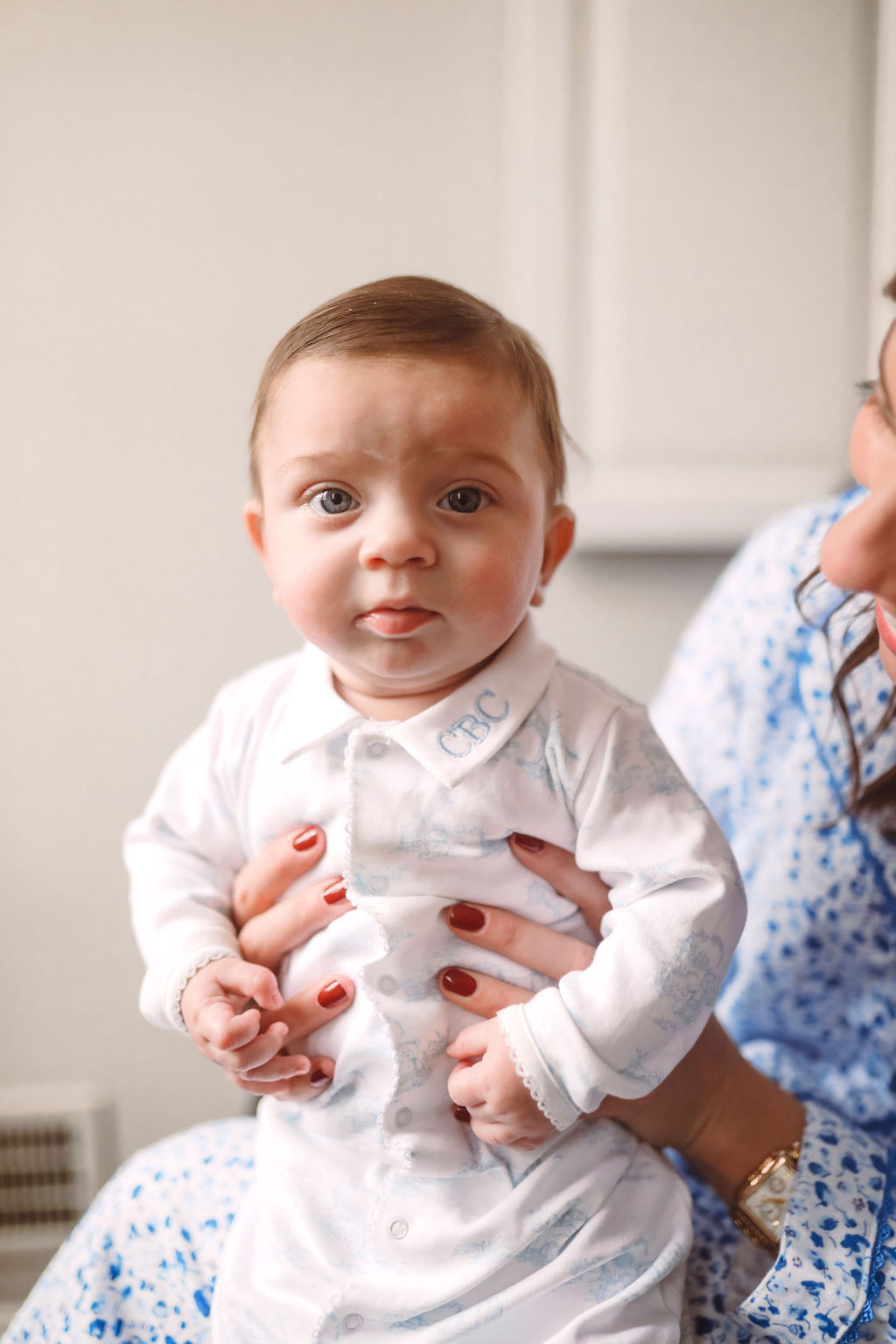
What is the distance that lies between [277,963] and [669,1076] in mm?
347

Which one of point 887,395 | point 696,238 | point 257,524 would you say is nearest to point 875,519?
point 887,395

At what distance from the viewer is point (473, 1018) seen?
2.56ft

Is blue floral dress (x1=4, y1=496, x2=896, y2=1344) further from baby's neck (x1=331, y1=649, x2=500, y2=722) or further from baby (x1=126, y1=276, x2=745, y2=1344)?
baby's neck (x1=331, y1=649, x2=500, y2=722)

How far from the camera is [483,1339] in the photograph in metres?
0.72

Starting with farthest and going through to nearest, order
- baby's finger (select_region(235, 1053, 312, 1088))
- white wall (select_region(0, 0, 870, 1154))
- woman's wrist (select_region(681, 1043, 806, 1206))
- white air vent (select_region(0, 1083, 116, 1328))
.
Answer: white air vent (select_region(0, 1083, 116, 1328)), white wall (select_region(0, 0, 870, 1154)), woman's wrist (select_region(681, 1043, 806, 1206)), baby's finger (select_region(235, 1053, 312, 1088))

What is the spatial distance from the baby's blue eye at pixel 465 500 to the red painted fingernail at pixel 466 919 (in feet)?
0.98

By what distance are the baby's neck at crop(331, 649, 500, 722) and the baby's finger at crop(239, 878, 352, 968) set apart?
0.45ft

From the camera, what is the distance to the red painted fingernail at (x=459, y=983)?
77 centimetres

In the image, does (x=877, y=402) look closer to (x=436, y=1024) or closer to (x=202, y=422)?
(x=436, y=1024)

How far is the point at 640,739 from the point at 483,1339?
44cm

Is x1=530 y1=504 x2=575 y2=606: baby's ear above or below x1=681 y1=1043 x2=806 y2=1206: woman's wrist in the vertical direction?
above

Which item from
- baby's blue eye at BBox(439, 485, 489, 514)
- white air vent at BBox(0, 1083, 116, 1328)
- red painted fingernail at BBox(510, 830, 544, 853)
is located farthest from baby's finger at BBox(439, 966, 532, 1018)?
white air vent at BBox(0, 1083, 116, 1328)

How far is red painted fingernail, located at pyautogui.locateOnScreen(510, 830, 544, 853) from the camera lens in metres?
0.79

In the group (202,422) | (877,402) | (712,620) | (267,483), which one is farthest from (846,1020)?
(202,422)
